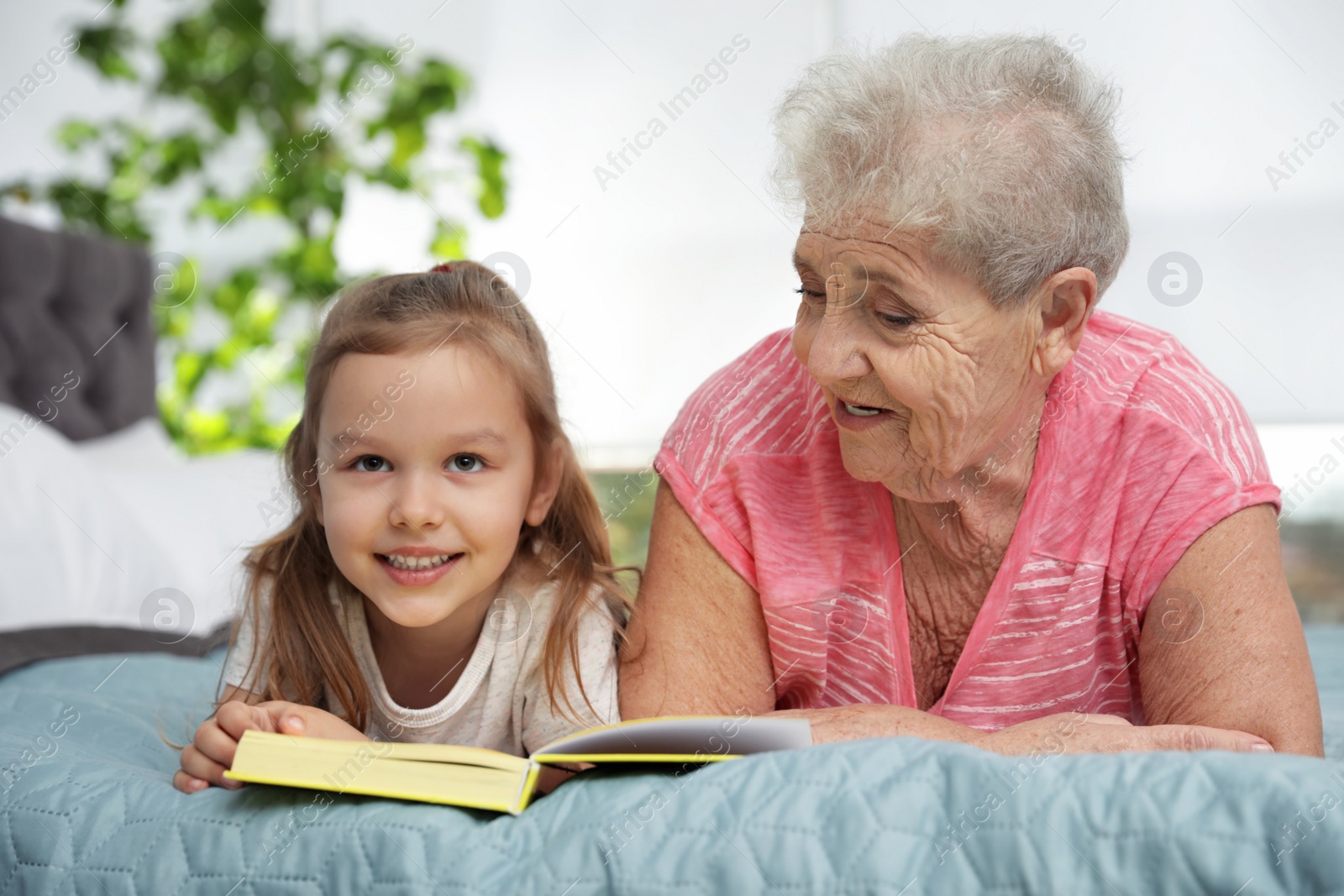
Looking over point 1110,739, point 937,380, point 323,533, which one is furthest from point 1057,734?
point 323,533

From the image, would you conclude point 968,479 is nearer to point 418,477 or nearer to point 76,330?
point 418,477

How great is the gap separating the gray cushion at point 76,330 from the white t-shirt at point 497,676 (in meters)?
1.65

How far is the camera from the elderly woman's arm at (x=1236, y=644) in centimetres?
110

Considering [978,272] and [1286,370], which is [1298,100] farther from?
[978,272]

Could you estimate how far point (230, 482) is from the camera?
2555 mm

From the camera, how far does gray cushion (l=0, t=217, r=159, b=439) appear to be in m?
2.63

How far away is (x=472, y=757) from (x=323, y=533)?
1.92 ft

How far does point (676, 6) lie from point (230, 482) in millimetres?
1907

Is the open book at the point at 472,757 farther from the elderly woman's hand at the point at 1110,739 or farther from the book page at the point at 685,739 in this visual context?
the elderly woman's hand at the point at 1110,739

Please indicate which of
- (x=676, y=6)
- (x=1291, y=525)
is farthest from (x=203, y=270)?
(x=1291, y=525)

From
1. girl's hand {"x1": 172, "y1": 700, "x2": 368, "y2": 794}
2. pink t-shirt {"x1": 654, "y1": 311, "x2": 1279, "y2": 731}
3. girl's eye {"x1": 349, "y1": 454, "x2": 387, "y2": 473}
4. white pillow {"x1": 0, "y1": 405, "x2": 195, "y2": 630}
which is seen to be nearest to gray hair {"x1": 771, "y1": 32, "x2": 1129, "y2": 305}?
pink t-shirt {"x1": 654, "y1": 311, "x2": 1279, "y2": 731}

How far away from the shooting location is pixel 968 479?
1.27m

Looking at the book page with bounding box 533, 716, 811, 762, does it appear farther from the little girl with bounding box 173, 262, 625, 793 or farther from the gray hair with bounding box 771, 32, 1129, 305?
the gray hair with bounding box 771, 32, 1129, 305

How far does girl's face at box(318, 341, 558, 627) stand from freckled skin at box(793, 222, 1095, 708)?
37 cm
